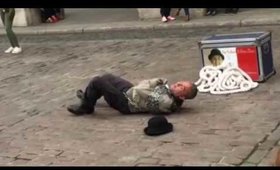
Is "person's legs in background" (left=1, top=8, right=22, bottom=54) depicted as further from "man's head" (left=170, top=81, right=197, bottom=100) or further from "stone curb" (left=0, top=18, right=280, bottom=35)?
"man's head" (left=170, top=81, right=197, bottom=100)

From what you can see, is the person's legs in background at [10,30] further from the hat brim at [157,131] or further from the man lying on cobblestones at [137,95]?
the hat brim at [157,131]

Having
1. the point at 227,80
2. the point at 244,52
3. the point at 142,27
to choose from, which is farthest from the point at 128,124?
the point at 142,27

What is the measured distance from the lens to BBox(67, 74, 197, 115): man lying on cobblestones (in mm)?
5609

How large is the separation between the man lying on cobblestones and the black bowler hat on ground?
19.3 inches

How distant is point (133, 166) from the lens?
4.27 meters

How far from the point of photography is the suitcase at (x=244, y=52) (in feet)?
21.7

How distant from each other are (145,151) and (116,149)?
1.01 ft

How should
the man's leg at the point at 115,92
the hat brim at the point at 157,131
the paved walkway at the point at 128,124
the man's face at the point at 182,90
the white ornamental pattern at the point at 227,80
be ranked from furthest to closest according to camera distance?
1. the white ornamental pattern at the point at 227,80
2. the man's leg at the point at 115,92
3. the man's face at the point at 182,90
4. the hat brim at the point at 157,131
5. the paved walkway at the point at 128,124

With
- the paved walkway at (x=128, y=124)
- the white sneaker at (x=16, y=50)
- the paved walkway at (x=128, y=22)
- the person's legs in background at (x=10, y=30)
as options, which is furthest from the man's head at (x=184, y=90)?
the white sneaker at (x=16, y=50)

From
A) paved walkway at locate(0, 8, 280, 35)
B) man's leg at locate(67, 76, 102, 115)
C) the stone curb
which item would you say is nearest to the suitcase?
man's leg at locate(67, 76, 102, 115)

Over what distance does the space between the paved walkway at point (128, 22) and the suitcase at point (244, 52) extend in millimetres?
3924

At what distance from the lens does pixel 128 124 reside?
559 centimetres

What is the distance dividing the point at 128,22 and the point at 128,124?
8942 millimetres
